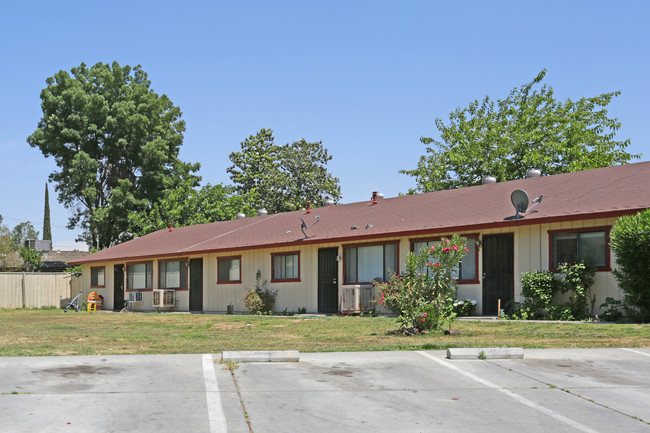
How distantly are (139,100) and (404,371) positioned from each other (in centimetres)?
4602

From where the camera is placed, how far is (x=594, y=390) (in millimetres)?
8039

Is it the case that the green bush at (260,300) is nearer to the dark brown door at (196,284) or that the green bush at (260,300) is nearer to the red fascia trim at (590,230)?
the dark brown door at (196,284)

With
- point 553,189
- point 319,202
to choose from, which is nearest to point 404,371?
point 553,189

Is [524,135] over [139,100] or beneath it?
beneath

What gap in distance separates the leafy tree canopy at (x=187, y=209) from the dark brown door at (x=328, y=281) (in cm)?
2316

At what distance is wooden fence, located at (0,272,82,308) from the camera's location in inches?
1543

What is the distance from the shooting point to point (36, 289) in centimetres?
4025

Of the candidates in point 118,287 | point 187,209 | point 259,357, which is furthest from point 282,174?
point 259,357

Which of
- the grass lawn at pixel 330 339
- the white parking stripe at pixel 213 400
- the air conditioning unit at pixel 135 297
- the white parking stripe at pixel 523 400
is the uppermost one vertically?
the white parking stripe at pixel 213 400

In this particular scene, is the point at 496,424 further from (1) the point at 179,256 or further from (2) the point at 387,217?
(1) the point at 179,256

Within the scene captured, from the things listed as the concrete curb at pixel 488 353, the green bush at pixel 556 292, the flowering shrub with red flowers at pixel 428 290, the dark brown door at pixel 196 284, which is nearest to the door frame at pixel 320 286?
the green bush at pixel 556 292

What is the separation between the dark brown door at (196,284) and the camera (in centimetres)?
3130

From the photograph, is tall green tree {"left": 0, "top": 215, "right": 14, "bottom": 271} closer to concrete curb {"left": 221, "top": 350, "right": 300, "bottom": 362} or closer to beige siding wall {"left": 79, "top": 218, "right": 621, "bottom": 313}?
beige siding wall {"left": 79, "top": 218, "right": 621, "bottom": 313}

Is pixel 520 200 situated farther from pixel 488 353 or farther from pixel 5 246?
pixel 5 246
